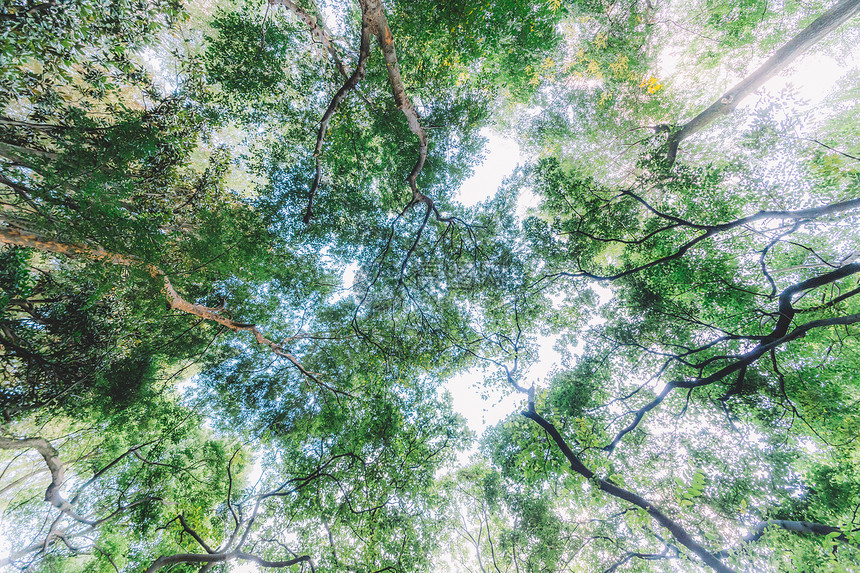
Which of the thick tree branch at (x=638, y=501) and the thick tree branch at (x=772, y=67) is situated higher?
the thick tree branch at (x=772, y=67)

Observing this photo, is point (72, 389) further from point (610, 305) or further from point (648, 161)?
point (648, 161)

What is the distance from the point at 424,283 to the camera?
35.5ft

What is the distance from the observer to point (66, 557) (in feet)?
34.8

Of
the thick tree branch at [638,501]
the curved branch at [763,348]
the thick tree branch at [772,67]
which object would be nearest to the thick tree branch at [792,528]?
the thick tree branch at [638,501]

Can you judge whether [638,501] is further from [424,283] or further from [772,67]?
[772,67]

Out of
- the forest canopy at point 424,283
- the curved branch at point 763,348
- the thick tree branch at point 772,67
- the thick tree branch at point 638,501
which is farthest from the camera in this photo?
the thick tree branch at point 772,67

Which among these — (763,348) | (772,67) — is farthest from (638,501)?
(772,67)

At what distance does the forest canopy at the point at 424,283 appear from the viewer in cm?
661

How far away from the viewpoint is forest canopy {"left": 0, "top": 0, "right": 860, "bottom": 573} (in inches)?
260

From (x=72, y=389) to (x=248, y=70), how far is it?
11.1 metres

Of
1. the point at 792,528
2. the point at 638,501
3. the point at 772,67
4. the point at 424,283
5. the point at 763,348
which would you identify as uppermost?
the point at 772,67

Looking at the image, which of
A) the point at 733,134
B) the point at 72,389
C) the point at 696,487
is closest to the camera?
the point at 696,487

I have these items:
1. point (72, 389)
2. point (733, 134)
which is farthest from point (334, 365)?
point (733, 134)

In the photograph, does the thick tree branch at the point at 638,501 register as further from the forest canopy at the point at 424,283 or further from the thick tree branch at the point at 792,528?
the thick tree branch at the point at 792,528
